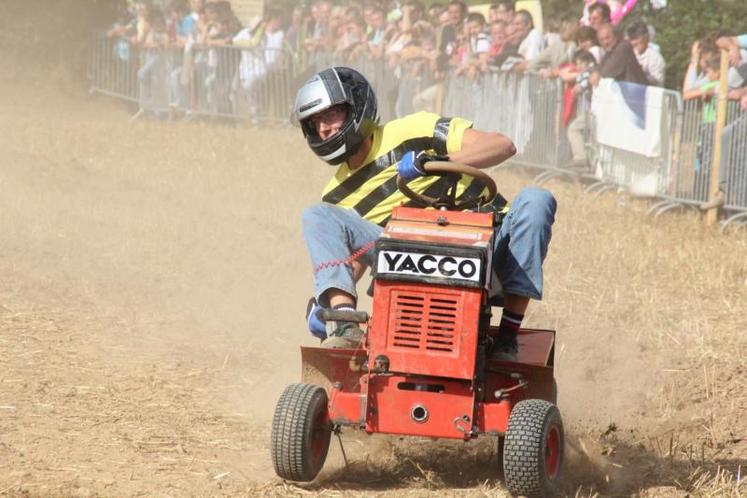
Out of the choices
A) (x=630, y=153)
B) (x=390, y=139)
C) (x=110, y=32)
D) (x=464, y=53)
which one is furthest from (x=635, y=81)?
(x=110, y=32)

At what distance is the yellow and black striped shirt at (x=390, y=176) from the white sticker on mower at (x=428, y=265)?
0.94m

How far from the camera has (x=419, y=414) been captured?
485 cm

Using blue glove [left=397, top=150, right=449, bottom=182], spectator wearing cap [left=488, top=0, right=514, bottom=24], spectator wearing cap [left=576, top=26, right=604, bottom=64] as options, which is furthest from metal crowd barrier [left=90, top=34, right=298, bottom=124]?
blue glove [left=397, top=150, right=449, bottom=182]

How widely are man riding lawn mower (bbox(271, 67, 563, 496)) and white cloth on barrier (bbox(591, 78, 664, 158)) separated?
767 centimetres

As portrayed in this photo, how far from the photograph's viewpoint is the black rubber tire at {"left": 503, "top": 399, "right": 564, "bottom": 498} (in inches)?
182

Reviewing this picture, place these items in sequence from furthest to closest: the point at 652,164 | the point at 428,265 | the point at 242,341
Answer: the point at 652,164 < the point at 242,341 < the point at 428,265

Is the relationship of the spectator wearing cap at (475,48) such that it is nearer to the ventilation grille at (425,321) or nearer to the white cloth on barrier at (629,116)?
the white cloth on barrier at (629,116)

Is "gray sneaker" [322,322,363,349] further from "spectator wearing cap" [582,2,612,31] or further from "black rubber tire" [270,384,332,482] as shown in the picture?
"spectator wearing cap" [582,2,612,31]

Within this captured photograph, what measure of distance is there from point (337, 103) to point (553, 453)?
1809mm

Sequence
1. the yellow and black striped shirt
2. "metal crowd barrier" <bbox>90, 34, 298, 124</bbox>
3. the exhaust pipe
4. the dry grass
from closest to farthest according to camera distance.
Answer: the exhaust pipe, the dry grass, the yellow and black striped shirt, "metal crowd barrier" <bbox>90, 34, 298, 124</bbox>

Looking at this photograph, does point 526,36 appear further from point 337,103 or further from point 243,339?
point 337,103

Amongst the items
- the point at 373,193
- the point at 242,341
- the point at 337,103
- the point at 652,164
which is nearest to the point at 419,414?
the point at 373,193

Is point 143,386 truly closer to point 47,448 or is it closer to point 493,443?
point 47,448

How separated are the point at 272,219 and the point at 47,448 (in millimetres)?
6810
